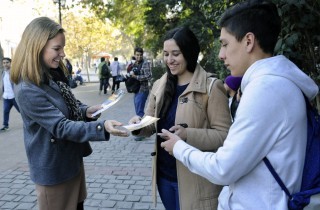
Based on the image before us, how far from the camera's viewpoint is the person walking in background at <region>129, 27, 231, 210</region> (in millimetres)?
2201

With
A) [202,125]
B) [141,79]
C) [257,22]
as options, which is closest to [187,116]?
[202,125]

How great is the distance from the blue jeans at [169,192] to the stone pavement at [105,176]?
1.70 metres

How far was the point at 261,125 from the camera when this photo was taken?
4.10 feet

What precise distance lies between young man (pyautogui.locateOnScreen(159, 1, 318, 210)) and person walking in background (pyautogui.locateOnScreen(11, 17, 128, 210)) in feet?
3.39

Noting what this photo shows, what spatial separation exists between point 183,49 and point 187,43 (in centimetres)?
5

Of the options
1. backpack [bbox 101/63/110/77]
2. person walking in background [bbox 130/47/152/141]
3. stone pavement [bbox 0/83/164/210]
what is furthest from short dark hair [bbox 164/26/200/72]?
backpack [bbox 101/63/110/77]

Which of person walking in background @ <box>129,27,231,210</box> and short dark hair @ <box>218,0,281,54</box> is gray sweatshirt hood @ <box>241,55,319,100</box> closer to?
short dark hair @ <box>218,0,281,54</box>

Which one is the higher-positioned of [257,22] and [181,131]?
[257,22]

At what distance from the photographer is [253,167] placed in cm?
133

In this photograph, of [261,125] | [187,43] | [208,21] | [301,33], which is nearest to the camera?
[261,125]

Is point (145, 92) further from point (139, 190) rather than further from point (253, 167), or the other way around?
point (253, 167)

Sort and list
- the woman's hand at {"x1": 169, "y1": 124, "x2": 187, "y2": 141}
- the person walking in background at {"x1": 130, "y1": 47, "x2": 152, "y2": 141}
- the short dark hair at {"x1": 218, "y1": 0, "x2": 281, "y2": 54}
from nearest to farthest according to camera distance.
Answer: the short dark hair at {"x1": 218, "y1": 0, "x2": 281, "y2": 54}
the woman's hand at {"x1": 169, "y1": 124, "x2": 187, "y2": 141}
the person walking in background at {"x1": 130, "y1": 47, "x2": 152, "y2": 141}

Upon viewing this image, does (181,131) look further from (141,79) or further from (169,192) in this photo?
(141,79)

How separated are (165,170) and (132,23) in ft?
67.7
